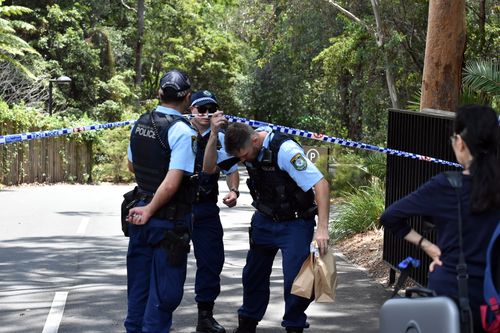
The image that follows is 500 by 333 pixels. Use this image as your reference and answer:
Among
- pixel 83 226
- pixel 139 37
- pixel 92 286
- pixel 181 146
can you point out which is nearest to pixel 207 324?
pixel 181 146

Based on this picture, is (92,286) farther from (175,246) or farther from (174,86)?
(174,86)

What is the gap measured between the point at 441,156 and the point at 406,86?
62.9ft

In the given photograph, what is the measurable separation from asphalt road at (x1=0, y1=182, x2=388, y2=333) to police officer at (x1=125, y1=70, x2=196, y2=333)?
1575mm

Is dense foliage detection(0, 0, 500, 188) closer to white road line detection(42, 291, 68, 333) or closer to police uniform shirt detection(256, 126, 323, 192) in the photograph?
police uniform shirt detection(256, 126, 323, 192)

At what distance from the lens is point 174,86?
6.38m

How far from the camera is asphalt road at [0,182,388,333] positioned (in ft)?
26.7

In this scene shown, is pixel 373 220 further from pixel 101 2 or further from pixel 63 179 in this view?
pixel 101 2

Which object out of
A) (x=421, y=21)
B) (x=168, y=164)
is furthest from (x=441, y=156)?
(x=421, y=21)

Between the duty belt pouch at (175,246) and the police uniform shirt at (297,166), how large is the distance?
41.4 inches

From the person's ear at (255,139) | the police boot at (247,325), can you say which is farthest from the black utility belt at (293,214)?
the police boot at (247,325)

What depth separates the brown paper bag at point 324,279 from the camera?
655 centimetres

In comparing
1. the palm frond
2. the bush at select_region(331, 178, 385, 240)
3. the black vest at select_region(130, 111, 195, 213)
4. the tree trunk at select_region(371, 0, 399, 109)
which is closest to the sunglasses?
the black vest at select_region(130, 111, 195, 213)

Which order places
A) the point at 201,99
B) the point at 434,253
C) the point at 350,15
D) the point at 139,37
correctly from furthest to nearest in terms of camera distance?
1. the point at 139,37
2. the point at 350,15
3. the point at 201,99
4. the point at 434,253

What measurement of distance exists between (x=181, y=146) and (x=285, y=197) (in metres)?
1.19
